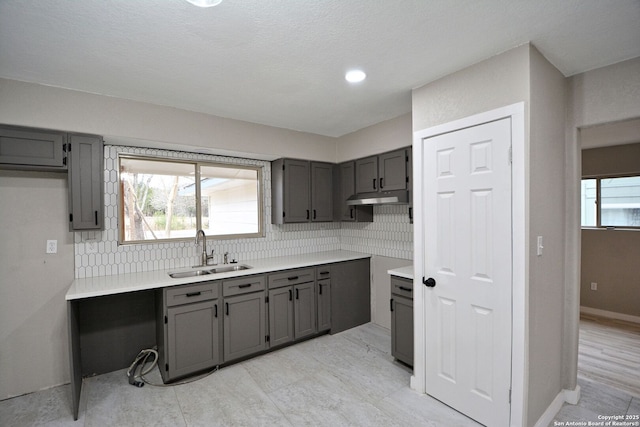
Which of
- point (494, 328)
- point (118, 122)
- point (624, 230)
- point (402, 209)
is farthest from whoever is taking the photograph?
point (624, 230)

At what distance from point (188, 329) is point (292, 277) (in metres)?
1.15

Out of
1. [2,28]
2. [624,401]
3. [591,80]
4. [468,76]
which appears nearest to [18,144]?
[2,28]

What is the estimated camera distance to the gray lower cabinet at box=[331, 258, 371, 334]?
3.68m

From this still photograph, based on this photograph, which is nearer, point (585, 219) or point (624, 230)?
point (624, 230)

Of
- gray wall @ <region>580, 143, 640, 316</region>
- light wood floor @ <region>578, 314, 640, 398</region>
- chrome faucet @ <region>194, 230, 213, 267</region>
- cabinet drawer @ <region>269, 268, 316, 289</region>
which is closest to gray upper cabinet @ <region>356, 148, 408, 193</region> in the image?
cabinet drawer @ <region>269, 268, 316, 289</region>

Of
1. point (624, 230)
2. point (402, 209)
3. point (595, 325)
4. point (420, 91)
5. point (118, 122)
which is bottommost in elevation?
point (595, 325)

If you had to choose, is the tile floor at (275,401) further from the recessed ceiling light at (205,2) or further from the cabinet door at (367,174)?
the recessed ceiling light at (205,2)

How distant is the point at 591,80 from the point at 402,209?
79.3 inches

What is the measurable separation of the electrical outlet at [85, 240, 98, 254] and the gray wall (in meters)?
6.20

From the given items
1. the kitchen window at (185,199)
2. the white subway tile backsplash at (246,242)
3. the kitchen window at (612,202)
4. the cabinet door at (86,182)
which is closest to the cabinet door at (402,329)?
the white subway tile backsplash at (246,242)

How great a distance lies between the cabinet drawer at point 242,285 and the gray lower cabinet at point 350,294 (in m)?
0.98

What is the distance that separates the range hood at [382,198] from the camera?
3145mm

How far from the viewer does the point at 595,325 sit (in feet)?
12.6

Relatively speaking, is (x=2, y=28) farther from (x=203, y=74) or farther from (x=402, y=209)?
(x=402, y=209)
